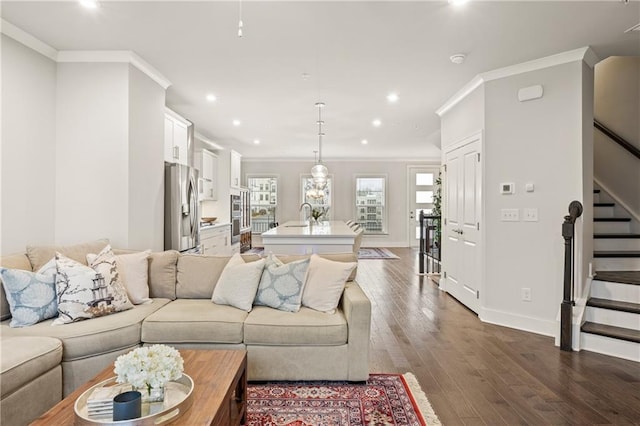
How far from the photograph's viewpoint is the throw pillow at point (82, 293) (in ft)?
8.55

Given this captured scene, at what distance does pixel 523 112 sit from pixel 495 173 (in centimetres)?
69

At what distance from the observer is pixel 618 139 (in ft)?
15.0

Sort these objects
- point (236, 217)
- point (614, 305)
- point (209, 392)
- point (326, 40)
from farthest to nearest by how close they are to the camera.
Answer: point (236, 217)
point (614, 305)
point (326, 40)
point (209, 392)

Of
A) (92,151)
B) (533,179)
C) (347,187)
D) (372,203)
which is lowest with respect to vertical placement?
(372,203)

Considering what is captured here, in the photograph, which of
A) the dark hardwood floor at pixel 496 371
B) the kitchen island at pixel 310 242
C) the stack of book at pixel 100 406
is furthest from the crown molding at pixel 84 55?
the dark hardwood floor at pixel 496 371

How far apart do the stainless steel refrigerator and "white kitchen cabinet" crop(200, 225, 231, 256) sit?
3.63ft

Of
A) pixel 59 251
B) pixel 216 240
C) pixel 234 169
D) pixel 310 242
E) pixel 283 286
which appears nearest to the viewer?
pixel 283 286

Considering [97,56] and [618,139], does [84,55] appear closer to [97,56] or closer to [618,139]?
[97,56]

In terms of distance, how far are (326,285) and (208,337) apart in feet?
3.05

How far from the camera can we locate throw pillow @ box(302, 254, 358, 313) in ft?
9.38

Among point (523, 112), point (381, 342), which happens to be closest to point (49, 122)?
point (381, 342)

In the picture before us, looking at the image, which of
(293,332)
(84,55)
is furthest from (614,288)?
(84,55)

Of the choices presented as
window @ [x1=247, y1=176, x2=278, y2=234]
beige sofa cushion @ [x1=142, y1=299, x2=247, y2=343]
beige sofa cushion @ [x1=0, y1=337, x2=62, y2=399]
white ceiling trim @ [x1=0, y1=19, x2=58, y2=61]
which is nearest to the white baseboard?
beige sofa cushion @ [x1=142, y1=299, x2=247, y2=343]

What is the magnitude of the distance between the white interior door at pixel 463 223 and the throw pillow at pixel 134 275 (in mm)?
3538
